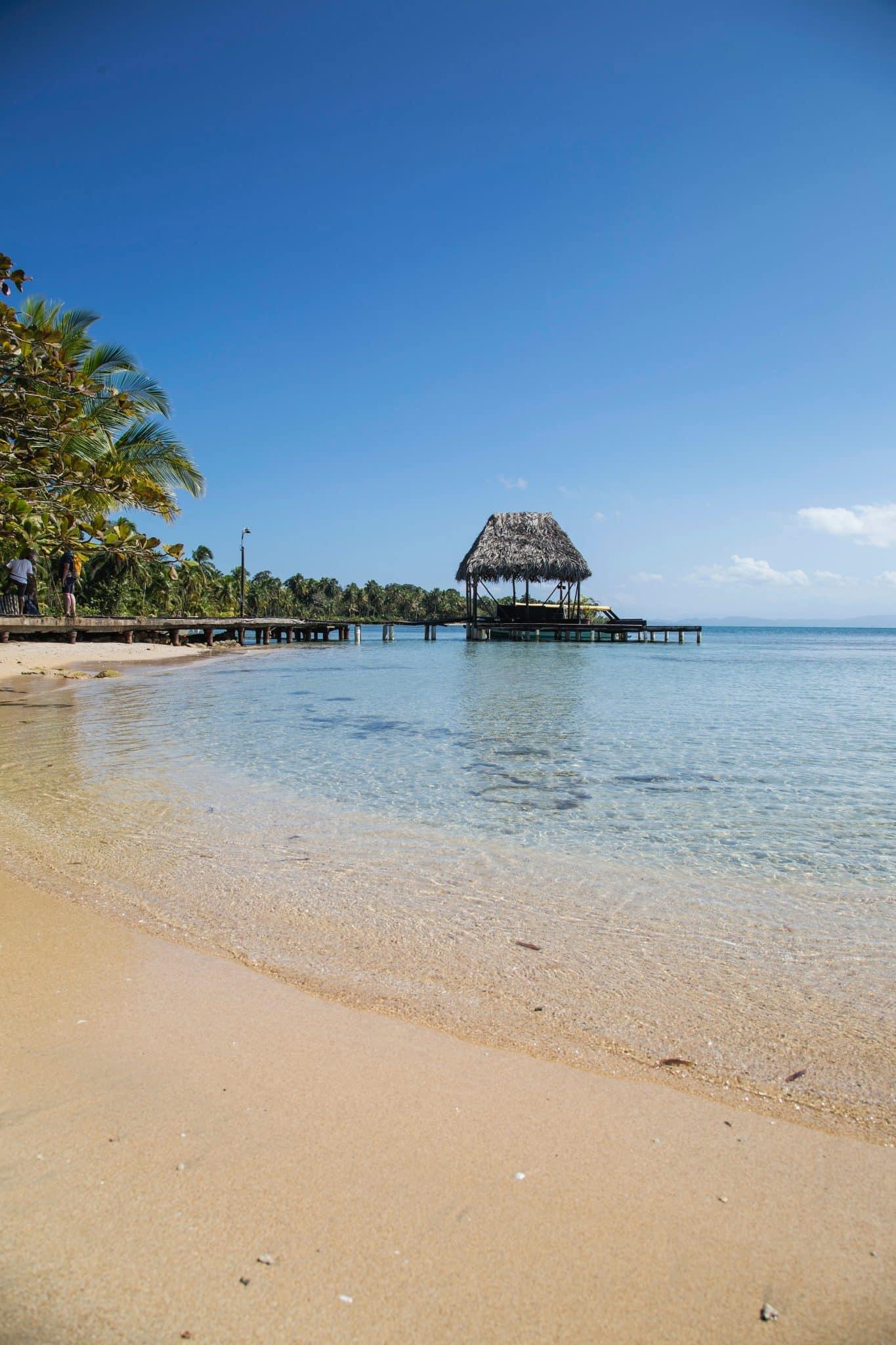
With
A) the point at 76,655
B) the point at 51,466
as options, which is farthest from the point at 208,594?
the point at 51,466

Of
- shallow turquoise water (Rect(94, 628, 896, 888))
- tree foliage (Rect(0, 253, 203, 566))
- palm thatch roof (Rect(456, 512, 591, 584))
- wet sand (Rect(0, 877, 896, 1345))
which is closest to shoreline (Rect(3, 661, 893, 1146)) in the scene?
wet sand (Rect(0, 877, 896, 1345))

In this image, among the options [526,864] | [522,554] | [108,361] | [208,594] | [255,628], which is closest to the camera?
[526,864]

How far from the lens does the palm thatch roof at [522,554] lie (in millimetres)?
39625

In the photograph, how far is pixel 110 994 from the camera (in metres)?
2.69

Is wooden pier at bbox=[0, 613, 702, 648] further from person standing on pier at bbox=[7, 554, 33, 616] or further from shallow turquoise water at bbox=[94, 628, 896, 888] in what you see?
shallow turquoise water at bbox=[94, 628, 896, 888]

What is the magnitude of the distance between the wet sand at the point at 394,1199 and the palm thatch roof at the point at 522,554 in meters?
37.9

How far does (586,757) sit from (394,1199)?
23.5 ft

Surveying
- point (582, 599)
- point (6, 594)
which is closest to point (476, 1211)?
point (6, 594)

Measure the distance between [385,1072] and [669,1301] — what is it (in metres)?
1.02

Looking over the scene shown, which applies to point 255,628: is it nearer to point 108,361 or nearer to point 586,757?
point 108,361

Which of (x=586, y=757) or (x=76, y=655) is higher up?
(x=76, y=655)

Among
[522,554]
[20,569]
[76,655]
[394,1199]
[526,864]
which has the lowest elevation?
[526,864]

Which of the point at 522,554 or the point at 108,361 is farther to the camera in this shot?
the point at 522,554

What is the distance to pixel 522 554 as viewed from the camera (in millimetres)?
39875
